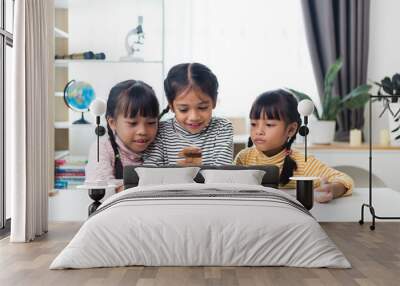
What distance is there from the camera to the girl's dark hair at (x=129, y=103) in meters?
7.13

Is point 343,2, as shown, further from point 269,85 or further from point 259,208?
point 259,208

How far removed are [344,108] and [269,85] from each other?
2.82ft

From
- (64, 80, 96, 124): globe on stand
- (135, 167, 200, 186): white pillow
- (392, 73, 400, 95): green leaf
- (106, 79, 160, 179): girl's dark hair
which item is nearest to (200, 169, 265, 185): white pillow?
(135, 167, 200, 186): white pillow

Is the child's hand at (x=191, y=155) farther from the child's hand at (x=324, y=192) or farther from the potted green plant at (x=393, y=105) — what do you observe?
the potted green plant at (x=393, y=105)

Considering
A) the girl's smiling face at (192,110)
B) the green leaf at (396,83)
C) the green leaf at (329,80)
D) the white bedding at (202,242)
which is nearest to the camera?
the white bedding at (202,242)

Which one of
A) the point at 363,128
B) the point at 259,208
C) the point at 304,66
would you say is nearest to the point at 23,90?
the point at 259,208

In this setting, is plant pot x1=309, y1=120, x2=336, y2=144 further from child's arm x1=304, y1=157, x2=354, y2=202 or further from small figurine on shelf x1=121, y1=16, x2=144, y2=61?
small figurine on shelf x1=121, y1=16, x2=144, y2=61

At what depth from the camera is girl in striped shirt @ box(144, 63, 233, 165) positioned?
7.08 metres

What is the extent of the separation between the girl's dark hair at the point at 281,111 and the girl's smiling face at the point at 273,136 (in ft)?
0.13

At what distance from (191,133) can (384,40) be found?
7.93 feet

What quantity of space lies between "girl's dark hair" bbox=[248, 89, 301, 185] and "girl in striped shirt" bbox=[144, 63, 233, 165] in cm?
35

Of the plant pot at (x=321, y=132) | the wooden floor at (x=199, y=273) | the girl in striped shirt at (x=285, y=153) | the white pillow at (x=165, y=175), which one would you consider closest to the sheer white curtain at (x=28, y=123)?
the wooden floor at (x=199, y=273)

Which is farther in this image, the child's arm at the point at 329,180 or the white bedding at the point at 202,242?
the child's arm at the point at 329,180

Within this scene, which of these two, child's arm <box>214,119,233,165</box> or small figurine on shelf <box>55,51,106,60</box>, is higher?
small figurine on shelf <box>55,51,106,60</box>
